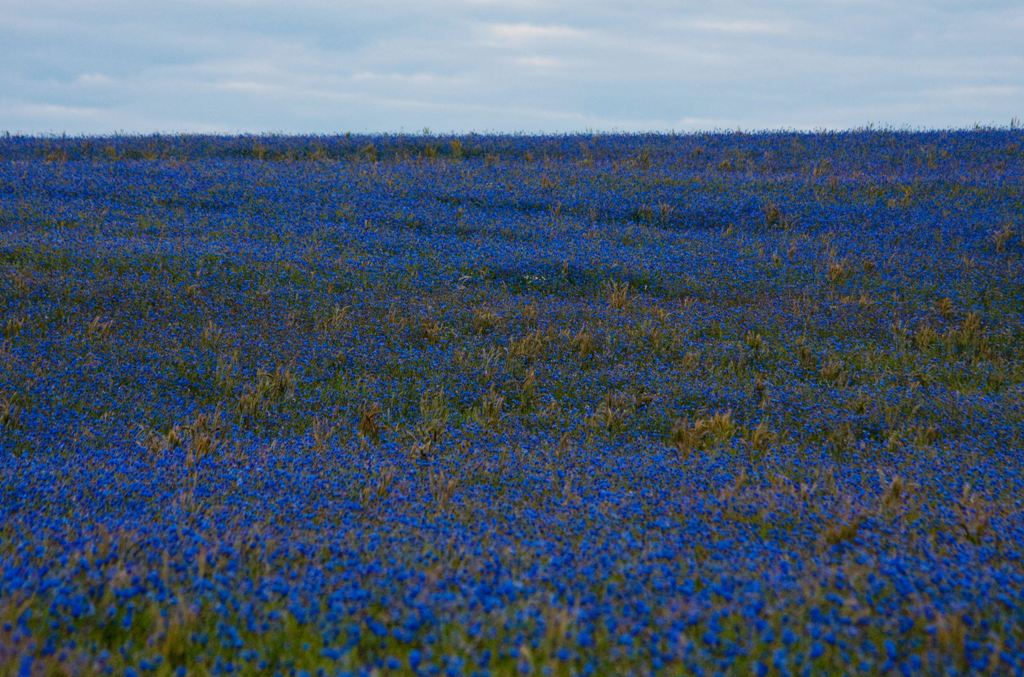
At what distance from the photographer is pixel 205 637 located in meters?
2.70

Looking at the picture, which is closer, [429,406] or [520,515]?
[520,515]

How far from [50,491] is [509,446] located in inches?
113

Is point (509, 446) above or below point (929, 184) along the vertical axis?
below

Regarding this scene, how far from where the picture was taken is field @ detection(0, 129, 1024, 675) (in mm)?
2775

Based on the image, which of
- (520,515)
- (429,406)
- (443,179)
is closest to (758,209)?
(443,179)

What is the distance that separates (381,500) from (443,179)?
14.4 meters

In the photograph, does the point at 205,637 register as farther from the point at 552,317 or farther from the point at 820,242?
the point at 820,242

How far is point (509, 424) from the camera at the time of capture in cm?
670

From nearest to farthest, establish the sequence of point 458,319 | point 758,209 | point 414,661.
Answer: point 414,661, point 458,319, point 758,209

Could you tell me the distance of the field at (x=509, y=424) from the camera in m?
2.78

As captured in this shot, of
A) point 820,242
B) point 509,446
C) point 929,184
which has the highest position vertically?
point 929,184

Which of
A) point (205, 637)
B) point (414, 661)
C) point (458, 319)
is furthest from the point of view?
point (458, 319)

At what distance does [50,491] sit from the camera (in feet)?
14.7

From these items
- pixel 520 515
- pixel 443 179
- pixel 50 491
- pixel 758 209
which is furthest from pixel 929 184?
pixel 50 491
